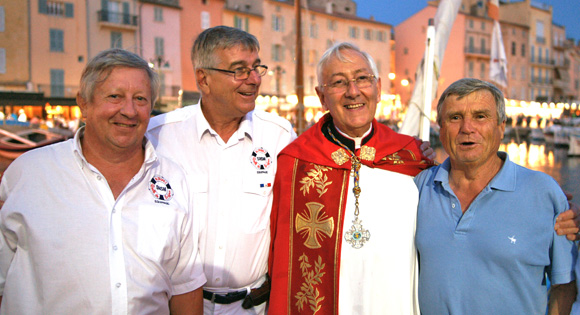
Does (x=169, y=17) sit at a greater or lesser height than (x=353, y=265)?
greater

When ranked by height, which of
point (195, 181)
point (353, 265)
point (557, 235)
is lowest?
point (353, 265)

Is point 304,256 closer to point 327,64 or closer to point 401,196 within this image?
point 401,196

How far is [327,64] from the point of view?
9.68 ft

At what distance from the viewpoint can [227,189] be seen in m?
2.85

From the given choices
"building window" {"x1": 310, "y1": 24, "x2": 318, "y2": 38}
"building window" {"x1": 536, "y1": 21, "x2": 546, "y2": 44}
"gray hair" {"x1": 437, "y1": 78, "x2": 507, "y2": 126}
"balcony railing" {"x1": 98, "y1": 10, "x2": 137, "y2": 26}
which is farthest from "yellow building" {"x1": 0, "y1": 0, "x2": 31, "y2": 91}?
"building window" {"x1": 536, "y1": 21, "x2": 546, "y2": 44}

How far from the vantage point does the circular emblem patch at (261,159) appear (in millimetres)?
2988

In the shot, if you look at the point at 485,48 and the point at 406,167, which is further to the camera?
the point at 485,48

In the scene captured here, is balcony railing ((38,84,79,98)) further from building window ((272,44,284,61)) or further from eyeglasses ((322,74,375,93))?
eyeglasses ((322,74,375,93))

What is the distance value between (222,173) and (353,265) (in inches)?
40.4

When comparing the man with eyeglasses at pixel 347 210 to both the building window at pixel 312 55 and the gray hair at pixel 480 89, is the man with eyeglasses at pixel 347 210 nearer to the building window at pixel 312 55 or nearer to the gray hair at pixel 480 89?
→ the gray hair at pixel 480 89

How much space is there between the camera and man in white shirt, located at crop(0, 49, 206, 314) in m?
2.04

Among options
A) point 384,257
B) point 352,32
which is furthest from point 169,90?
point 384,257

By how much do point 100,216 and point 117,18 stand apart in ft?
106

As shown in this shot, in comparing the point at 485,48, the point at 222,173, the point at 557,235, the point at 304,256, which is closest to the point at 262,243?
the point at 304,256
